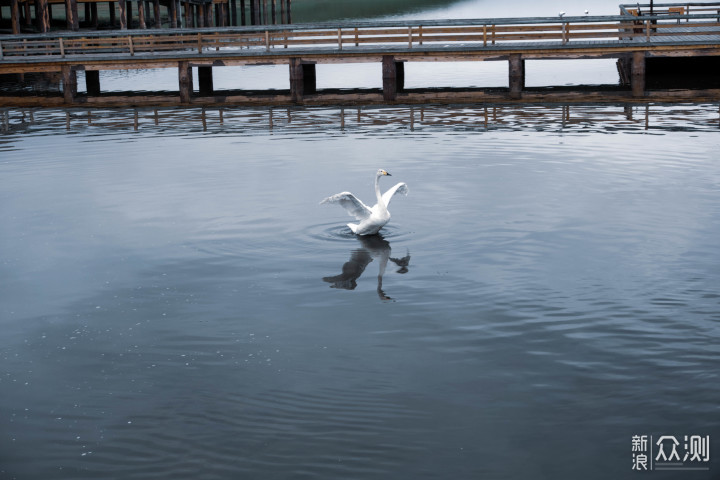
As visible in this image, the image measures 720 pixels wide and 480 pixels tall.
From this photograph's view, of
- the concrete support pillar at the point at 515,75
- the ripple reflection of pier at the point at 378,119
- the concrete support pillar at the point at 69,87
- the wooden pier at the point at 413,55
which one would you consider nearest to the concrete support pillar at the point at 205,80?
the wooden pier at the point at 413,55

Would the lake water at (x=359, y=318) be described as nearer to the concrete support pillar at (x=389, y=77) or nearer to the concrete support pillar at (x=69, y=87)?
the concrete support pillar at (x=389, y=77)

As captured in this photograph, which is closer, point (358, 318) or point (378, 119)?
point (358, 318)

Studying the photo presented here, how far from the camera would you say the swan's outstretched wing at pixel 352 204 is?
1223 cm

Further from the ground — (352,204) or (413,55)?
(413,55)

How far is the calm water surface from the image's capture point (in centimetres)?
715

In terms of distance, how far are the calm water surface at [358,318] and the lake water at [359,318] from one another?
3cm

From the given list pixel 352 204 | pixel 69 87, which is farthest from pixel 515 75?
pixel 352 204

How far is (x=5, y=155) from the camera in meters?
21.9

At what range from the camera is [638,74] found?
29688 millimetres

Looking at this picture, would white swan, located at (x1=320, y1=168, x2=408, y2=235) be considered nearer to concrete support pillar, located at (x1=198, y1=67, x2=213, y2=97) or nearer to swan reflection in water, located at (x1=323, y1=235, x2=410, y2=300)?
swan reflection in water, located at (x1=323, y1=235, x2=410, y2=300)

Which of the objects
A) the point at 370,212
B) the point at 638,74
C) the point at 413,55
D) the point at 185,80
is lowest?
the point at 370,212

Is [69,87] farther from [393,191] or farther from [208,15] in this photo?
[208,15]

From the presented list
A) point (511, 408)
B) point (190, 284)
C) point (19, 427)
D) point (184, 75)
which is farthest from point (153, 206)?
point (184, 75)

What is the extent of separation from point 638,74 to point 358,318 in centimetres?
2246
